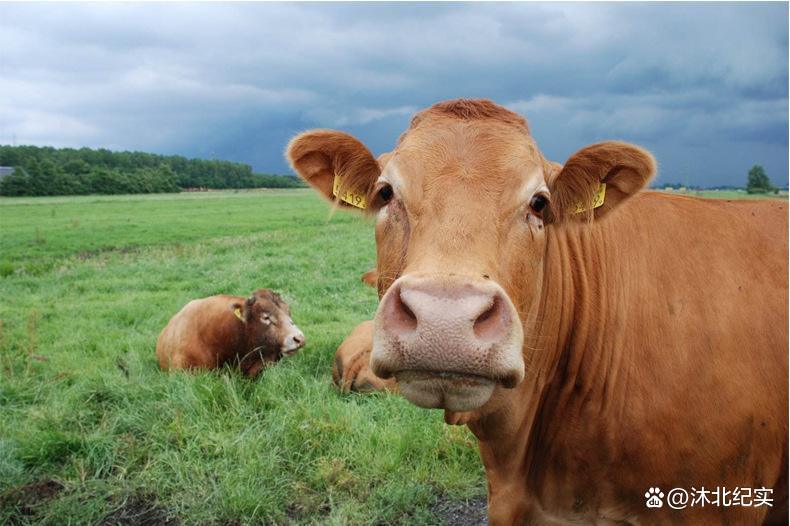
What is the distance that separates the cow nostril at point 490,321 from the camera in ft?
7.48

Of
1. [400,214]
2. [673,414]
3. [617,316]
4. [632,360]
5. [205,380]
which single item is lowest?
[205,380]

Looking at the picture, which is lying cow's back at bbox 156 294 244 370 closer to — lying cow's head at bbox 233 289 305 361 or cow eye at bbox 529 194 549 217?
lying cow's head at bbox 233 289 305 361

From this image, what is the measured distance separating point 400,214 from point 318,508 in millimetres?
2851

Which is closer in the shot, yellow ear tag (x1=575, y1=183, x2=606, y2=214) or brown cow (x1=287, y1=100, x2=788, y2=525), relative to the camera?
brown cow (x1=287, y1=100, x2=788, y2=525)

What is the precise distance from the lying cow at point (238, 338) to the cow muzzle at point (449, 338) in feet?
18.1

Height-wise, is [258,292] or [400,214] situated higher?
[400,214]

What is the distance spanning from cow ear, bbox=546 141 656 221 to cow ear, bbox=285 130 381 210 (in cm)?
103

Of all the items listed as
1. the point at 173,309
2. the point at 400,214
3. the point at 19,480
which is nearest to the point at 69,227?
the point at 173,309

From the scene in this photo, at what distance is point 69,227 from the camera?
33375 mm

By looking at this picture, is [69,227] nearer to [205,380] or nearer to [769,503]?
[205,380]

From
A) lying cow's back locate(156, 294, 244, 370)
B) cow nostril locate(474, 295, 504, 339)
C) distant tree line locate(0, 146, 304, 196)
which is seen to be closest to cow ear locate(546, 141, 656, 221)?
cow nostril locate(474, 295, 504, 339)

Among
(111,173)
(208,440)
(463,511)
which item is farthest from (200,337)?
(111,173)

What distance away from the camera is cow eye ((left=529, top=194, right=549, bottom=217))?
2.94 m

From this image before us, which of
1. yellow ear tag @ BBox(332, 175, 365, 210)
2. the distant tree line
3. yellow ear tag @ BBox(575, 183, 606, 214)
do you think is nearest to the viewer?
yellow ear tag @ BBox(575, 183, 606, 214)
